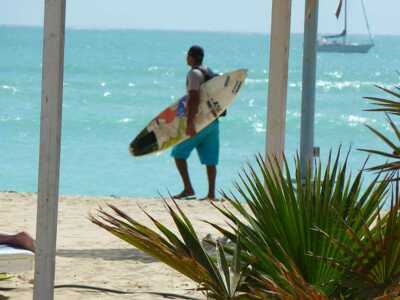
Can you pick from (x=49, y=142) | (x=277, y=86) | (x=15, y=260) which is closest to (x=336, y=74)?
(x=277, y=86)

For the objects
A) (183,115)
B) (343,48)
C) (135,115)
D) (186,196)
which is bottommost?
(343,48)

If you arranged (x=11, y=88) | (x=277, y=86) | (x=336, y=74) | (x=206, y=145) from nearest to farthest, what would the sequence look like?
(x=277, y=86)
(x=206, y=145)
(x=11, y=88)
(x=336, y=74)

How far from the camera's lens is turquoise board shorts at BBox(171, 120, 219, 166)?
11.7 m

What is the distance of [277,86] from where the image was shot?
6934 millimetres

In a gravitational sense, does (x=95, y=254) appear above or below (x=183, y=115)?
below

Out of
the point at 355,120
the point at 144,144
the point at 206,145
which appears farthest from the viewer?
the point at 355,120

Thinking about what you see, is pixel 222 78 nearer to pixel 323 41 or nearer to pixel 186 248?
pixel 186 248

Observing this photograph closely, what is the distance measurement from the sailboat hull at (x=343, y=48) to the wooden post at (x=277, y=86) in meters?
82.1

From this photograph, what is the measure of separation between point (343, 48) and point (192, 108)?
78541mm

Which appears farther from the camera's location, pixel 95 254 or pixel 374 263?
pixel 95 254

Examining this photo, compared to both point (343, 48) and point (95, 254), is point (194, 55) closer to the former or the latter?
point (95, 254)

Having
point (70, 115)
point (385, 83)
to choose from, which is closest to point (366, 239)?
point (70, 115)

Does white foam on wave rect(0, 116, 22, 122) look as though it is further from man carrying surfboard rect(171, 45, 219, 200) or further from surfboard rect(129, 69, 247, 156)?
man carrying surfboard rect(171, 45, 219, 200)

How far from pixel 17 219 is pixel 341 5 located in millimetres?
3427
